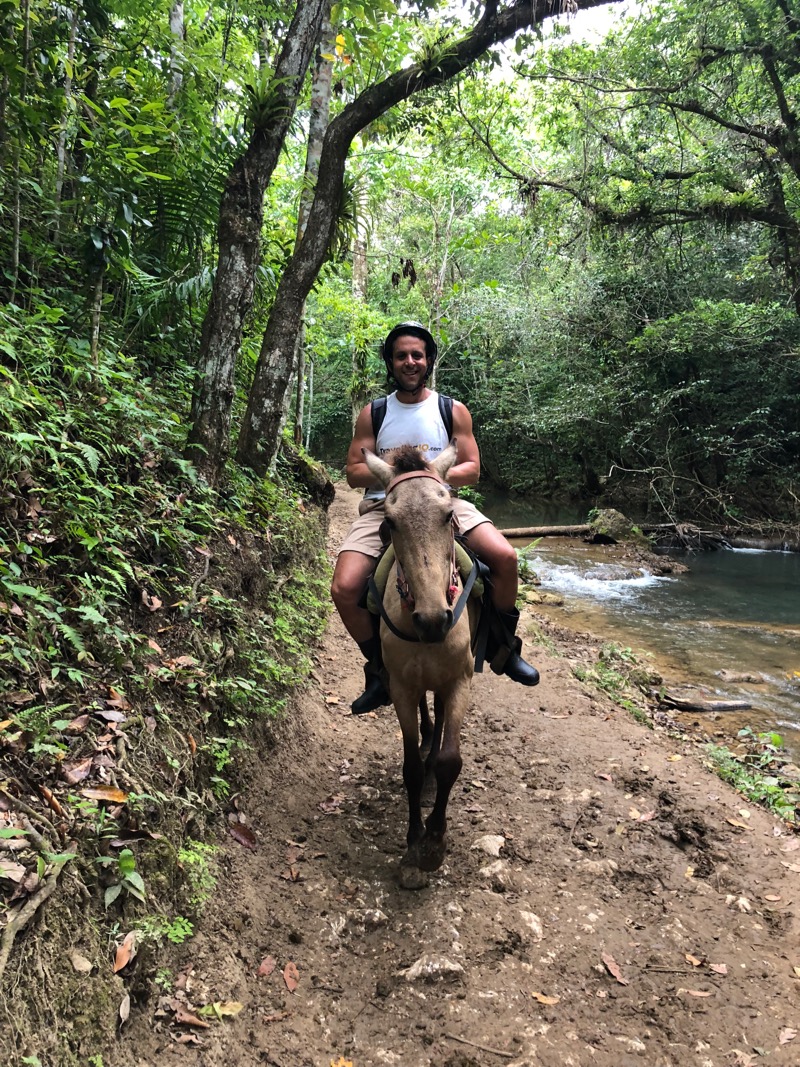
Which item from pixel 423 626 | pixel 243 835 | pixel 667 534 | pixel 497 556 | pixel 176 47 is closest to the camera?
pixel 423 626

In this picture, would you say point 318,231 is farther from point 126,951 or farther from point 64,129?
point 126,951

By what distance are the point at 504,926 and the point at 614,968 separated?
575 mm

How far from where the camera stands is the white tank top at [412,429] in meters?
4.32

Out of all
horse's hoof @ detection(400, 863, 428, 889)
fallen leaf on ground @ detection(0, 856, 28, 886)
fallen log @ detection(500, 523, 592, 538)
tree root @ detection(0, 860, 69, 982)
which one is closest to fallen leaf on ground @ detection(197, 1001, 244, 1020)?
tree root @ detection(0, 860, 69, 982)

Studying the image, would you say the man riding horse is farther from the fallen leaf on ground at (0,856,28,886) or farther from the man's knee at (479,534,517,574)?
the fallen leaf on ground at (0,856,28,886)

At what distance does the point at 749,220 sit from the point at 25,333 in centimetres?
1550

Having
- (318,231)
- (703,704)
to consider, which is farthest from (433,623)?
(703,704)

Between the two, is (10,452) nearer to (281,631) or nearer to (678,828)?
(281,631)

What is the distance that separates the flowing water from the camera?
8062mm

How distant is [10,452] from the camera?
3354 mm

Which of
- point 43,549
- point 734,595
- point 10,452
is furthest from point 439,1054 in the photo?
point 734,595

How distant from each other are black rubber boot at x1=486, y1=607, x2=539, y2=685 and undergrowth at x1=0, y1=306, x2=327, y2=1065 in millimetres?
1658

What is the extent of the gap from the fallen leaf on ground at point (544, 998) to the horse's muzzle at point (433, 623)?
5.80 ft

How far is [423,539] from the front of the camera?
3.15 metres
